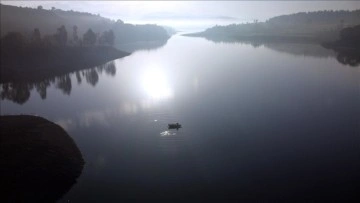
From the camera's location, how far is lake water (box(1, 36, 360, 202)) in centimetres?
3366

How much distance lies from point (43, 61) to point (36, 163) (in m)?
91.8

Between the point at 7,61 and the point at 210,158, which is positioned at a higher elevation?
the point at 7,61

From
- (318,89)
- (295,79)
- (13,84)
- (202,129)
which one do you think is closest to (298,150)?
(202,129)

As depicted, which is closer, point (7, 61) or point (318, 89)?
point (318, 89)

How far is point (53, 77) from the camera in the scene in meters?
103

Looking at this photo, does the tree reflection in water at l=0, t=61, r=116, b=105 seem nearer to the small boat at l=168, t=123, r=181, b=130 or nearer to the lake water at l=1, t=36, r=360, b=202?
the lake water at l=1, t=36, r=360, b=202

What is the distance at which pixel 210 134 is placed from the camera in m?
49.8

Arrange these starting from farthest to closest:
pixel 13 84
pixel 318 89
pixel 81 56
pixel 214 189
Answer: pixel 81 56 < pixel 13 84 < pixel 318 89 < pixel 214 189

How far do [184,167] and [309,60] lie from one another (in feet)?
406

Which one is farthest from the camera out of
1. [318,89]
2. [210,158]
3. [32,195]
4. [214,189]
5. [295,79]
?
[295,79]

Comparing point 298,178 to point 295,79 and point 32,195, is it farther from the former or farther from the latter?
point 295,79

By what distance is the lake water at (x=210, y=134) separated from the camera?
33656mm

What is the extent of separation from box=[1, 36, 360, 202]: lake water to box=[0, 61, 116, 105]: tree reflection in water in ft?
1.03

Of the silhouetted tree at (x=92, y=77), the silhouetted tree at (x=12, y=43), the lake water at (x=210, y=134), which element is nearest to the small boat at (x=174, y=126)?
the lake water at (x=210, y=134)
